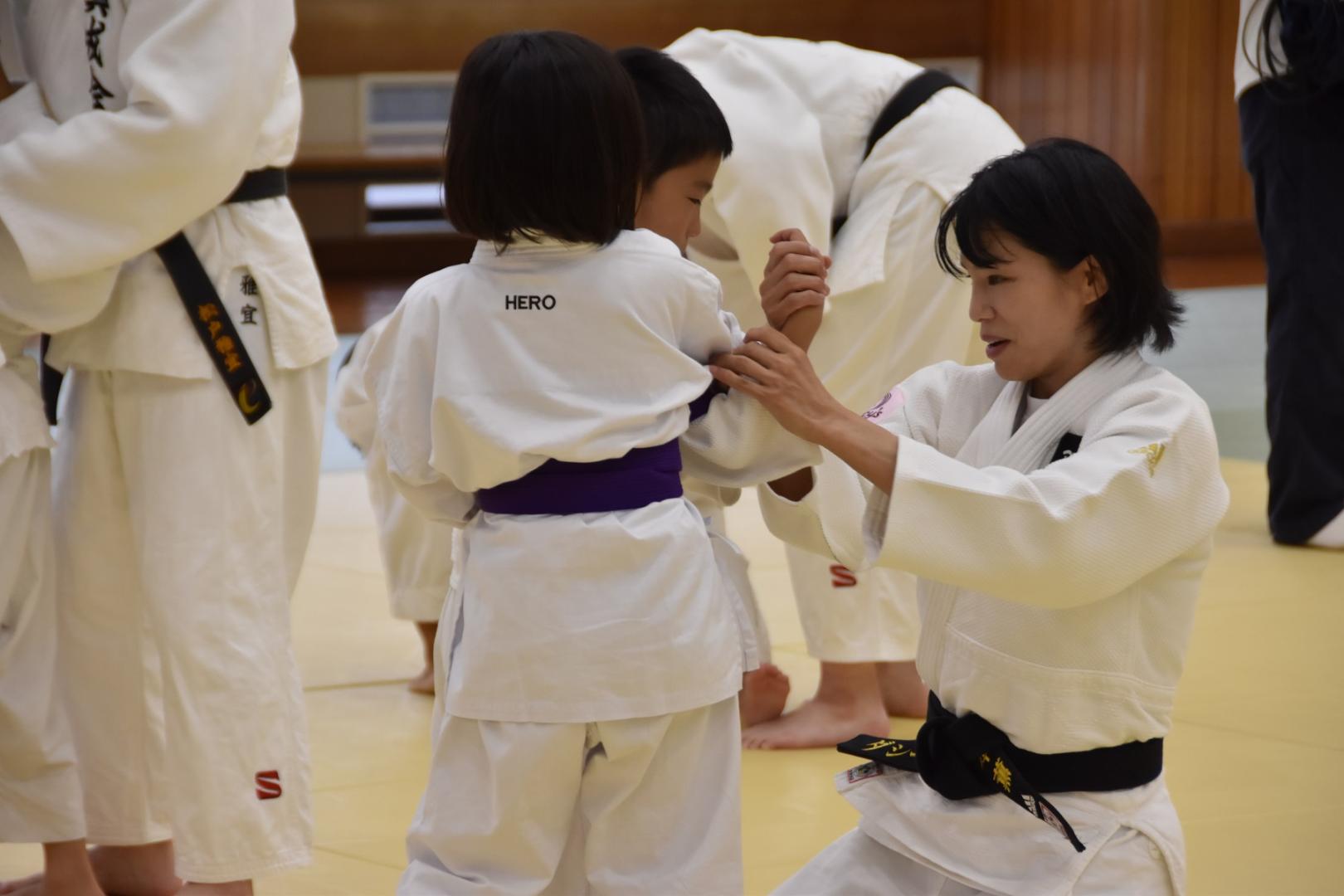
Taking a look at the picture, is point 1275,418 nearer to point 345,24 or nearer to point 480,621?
point 480,621

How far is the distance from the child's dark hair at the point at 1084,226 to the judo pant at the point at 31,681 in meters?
1.30

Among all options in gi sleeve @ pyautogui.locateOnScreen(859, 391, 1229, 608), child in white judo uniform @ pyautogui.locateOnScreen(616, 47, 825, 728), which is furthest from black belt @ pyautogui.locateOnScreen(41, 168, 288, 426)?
gi sleeve @ pyautogui.locateOnScreen(859, 391, 1229, 608)

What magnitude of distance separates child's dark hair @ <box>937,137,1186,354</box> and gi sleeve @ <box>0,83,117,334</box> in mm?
1144

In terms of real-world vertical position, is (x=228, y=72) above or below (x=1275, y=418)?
above

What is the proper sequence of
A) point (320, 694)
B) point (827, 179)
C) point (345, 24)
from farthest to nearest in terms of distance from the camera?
point (345, 24) < point (320, 694) < point (827, 179)

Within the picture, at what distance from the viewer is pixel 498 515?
68.8 inches

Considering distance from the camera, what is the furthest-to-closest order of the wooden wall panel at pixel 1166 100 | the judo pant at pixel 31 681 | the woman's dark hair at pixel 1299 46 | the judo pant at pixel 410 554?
the wooden wall panel at pixel 1166 100 < the woman's dark hair at pixel 1299 46 < the judo pant at pixel 410 554 < the judo pant at pixel 31 681

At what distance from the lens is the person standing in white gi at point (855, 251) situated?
3033mm

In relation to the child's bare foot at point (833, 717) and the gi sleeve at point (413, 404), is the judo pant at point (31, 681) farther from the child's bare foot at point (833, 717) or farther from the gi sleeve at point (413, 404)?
the child's bare foot at point (833, 717)

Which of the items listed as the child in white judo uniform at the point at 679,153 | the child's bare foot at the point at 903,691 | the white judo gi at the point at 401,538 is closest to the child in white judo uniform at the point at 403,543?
the white judo gi at the point at 401,538

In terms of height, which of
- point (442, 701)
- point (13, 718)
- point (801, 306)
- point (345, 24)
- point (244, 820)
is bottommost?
point (345, 24)

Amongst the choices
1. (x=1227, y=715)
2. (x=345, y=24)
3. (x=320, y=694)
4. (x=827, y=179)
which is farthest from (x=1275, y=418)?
(x=345, y=24)

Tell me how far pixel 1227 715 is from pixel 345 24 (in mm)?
10883

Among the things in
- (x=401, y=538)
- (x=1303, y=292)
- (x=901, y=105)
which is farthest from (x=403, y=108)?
(x=901, y=105)
